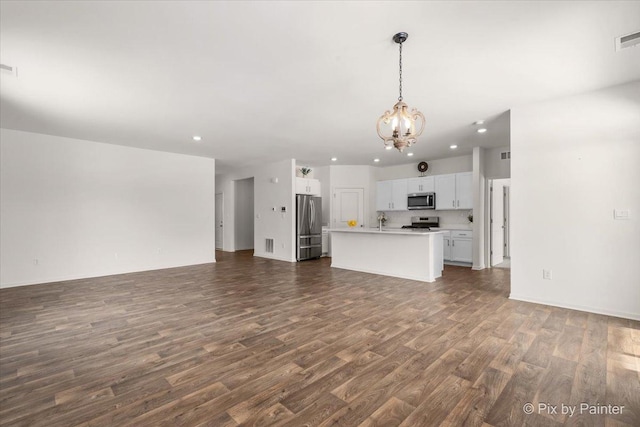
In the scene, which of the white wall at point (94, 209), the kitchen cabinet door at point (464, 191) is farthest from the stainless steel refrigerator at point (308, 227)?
the kitchen cabinet door at point (464, 191)

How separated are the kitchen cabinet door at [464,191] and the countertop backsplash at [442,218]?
445mm

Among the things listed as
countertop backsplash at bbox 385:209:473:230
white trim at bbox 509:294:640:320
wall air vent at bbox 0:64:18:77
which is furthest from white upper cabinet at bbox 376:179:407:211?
wall air vent at bbox 0:64:18:77

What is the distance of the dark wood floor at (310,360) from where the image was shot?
1.79 metres

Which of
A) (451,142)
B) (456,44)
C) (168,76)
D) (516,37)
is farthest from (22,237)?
(451,142)

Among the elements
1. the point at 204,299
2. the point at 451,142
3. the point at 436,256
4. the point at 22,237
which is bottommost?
the point at 204,299

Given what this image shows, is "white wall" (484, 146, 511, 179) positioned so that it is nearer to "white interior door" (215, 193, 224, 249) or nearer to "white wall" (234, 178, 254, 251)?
"white wall" (234, 178, 254, 251)

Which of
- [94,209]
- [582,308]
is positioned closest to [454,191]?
[582,308]

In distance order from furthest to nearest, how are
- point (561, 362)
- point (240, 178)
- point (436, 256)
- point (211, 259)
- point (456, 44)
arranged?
point (240, 178), point (211, 259), point (436, 256), point (456, 44), point (561, 362)

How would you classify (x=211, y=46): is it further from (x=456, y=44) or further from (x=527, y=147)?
(x=527, y=147)

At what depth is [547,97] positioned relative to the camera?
3736 millimetres

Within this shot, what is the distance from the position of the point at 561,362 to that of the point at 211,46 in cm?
398

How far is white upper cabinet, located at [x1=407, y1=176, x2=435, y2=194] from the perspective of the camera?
7.61 metres

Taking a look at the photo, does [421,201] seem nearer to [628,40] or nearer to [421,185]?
[421,185]

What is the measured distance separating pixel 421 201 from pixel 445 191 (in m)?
0.65
